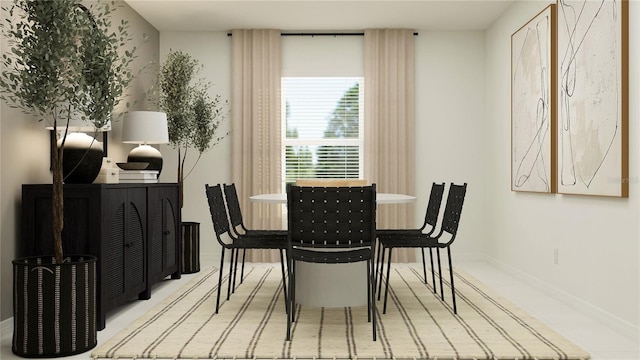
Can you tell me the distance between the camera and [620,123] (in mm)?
3326

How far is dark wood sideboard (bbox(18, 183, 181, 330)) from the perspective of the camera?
10.8ft

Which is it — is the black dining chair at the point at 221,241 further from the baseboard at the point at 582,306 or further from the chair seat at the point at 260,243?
the baseboard at the point at 582,306

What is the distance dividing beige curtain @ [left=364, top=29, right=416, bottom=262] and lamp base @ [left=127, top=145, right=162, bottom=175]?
2.36 m

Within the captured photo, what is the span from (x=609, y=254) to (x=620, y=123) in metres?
0.83

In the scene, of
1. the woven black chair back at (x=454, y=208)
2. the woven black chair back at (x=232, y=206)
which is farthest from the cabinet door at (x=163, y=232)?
the woven black chair back at (x=454, y=208)

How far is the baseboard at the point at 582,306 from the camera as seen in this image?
325 cm

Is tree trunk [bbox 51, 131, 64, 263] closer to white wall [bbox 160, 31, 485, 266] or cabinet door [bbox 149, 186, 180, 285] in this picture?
cabinet door [bbox 149, 186, 180, 285]

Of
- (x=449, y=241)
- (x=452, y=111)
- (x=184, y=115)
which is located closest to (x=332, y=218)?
(x=449, y=241)

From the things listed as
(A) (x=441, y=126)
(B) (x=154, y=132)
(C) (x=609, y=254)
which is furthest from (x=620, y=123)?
(B) (x=154, y=132)

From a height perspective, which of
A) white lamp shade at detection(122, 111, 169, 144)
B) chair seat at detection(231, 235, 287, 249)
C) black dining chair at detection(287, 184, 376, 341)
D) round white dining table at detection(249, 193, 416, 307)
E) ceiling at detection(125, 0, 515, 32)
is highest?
ceiling at detection(125, 0, 515, 32)

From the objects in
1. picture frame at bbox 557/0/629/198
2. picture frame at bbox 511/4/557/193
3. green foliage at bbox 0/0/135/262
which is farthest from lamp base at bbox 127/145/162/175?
picture frame at bbox 557/0/629/198

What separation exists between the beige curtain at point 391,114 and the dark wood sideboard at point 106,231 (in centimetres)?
281

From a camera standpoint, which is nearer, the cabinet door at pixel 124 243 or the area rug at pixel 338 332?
the area rug at pixel 338 332

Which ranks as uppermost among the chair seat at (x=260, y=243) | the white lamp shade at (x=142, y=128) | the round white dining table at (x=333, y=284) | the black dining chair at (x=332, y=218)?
the white lamp shade at (x=142, y=128)
